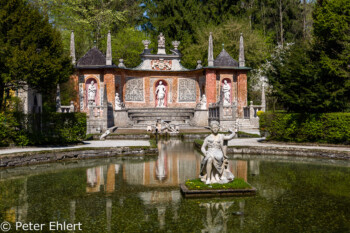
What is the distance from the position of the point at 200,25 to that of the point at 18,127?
30.2m

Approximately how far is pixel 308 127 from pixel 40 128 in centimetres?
1233

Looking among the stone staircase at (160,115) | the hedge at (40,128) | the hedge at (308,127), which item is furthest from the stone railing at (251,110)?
the hedge at (40,128)

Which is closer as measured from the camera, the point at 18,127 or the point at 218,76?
the point at 18,127

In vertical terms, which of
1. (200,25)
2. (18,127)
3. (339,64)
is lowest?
(18,127)

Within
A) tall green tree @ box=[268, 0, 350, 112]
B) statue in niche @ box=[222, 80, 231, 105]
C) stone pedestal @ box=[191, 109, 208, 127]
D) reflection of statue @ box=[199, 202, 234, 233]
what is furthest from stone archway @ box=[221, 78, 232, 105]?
reflection of statue @ box=[199, 202, 234, 233]

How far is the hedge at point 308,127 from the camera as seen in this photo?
A: 16.2 m

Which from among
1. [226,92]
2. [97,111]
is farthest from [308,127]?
[97,111]

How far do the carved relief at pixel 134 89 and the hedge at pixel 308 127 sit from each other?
50.6 ft

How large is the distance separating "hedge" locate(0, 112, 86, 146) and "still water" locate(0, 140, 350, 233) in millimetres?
3474

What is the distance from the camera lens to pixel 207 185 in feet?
28.6

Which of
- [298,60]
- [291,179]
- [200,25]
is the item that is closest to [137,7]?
[200,25]

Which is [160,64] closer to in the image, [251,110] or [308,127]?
[251,110]

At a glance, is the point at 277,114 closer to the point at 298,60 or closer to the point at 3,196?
the point at 298,60

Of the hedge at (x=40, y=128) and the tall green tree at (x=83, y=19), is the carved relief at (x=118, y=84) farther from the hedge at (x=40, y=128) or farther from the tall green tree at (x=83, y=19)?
the hedge at (x=40, y=128)
